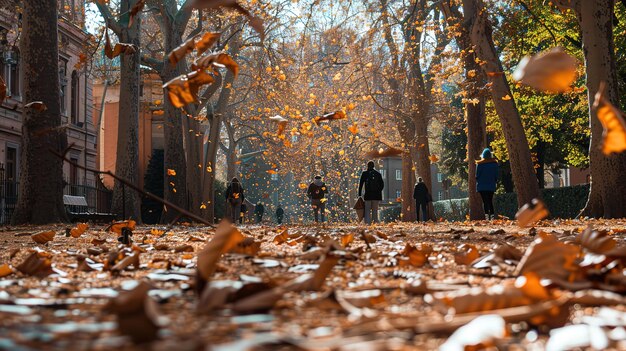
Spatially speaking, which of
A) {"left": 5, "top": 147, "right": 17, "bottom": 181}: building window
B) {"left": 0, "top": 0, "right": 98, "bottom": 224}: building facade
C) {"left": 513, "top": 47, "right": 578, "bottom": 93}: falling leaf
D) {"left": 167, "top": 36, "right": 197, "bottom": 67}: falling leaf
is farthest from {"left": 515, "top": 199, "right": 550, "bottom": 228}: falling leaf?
{"left": 5, "top": 147, "right": 17, "bottom": 181}: building window

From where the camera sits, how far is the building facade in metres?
26.5

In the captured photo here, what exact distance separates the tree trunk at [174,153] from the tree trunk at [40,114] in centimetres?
603

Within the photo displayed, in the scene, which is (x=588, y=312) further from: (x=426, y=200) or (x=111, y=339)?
(x=426, y=200)

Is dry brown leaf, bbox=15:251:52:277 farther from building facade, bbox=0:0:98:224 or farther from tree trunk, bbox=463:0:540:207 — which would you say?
building facade, bbox=0:0:98:224

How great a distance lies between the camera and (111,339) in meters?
1.65

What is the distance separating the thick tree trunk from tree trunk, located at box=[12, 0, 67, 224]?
3.88 meters

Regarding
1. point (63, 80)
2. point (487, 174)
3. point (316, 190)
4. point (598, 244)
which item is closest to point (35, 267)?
point (598, 244)

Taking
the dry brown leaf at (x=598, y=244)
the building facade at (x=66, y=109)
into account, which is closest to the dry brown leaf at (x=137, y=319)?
the dry brown leaf at (x=598, y=244)

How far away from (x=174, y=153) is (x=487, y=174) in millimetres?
10482

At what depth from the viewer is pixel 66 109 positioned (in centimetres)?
3603

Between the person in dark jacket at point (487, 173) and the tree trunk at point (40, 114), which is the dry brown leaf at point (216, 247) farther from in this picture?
the person in dark jacket at point (487, 173)

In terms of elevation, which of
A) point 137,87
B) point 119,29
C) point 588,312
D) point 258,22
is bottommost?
point 588,312

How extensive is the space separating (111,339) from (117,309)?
7 centimetres

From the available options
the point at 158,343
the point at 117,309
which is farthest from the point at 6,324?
the point at 158,343
